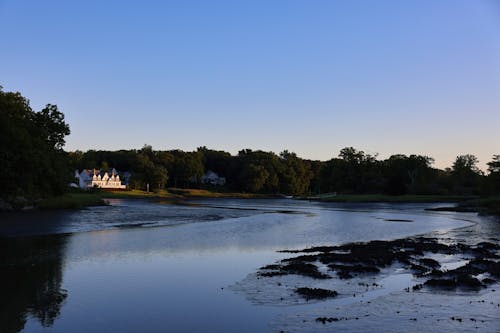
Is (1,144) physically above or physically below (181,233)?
above

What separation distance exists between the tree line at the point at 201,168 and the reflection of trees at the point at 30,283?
1297 inches

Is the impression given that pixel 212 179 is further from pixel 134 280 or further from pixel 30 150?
pixel 134 280

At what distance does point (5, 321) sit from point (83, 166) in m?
159

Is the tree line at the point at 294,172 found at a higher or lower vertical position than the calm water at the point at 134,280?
higher

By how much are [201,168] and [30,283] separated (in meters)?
152

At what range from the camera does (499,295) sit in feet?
49.5

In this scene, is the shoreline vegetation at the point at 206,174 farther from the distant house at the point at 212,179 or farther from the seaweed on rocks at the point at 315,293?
the seaweed on rocks at the point at 315,293

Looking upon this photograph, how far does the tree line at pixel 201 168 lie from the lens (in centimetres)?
5719

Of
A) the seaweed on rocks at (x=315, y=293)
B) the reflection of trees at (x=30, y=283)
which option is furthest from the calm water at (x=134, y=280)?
the seaweed on rocks at (x=315, y=293)

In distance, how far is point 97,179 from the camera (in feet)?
478

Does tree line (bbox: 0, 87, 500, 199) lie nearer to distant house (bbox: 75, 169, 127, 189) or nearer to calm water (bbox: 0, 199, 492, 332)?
distant house (bbox: 75, 169, 127, 189)

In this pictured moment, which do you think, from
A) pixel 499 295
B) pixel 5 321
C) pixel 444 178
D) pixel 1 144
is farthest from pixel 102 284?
pixel 444 178

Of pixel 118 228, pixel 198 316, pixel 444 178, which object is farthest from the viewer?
pixel 444 178

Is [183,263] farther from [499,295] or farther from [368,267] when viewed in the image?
[499,295]
